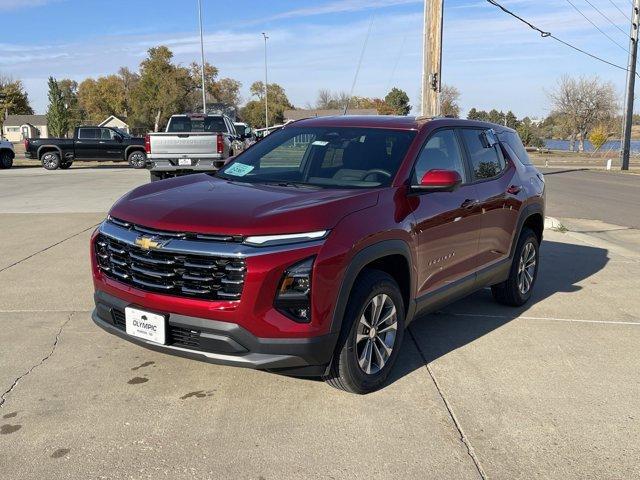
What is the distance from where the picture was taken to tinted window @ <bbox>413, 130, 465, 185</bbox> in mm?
4355

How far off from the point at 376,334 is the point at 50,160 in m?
25.7

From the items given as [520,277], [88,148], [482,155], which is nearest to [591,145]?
[88,148]

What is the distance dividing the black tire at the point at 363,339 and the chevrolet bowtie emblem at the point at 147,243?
1.20 metres

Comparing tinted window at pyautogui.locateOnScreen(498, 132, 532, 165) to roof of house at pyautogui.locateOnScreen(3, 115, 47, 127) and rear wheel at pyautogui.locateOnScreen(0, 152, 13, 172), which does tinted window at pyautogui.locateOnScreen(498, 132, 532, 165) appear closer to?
rear wheel at pyautogui.locateOnScreen(0, 152, 13, 172)

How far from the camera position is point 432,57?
12.3m

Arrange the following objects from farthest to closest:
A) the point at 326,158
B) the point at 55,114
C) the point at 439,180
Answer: the point at 55,114
the point at 326,158
the point at 439,180

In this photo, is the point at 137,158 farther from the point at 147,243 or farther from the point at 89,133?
the point at 147,243

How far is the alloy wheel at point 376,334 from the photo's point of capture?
3.74 metres

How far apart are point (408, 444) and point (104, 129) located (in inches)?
1044

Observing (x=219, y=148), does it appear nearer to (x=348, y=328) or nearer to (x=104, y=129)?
(x=348, y=328)

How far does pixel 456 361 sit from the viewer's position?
445cm

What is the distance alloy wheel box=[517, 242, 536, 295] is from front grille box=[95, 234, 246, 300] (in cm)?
354

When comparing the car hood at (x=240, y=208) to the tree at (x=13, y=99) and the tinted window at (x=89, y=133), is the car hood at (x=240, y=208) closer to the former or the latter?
Answer: the tinted window at (x=89, y=133)

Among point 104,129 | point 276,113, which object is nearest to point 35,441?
point 104,129
